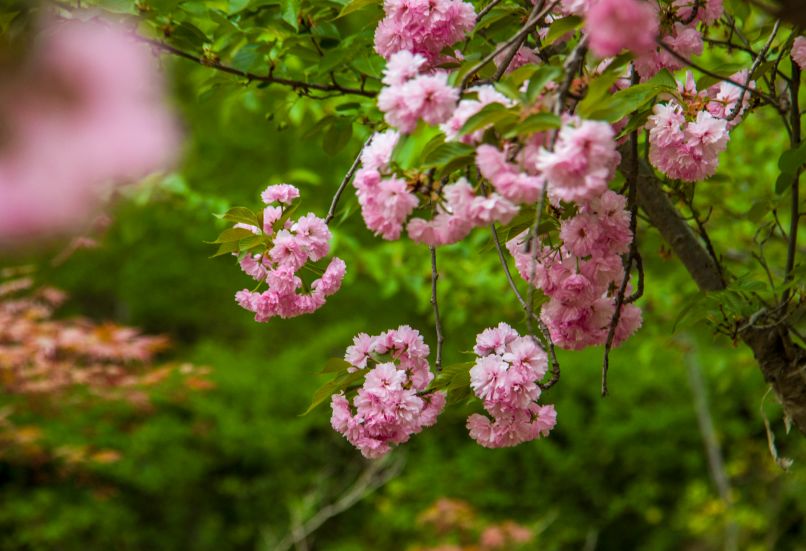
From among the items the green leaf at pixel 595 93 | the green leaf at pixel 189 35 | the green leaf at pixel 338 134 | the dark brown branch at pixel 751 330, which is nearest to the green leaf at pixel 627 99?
the green leaf at pixel 595 93

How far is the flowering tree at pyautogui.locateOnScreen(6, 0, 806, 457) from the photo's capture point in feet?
3.27

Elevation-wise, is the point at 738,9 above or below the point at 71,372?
below

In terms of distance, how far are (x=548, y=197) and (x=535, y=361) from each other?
232mm

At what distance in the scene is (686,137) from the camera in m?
1.27

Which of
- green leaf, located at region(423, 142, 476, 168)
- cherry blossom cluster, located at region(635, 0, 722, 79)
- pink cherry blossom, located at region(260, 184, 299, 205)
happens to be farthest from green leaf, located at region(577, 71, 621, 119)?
pink cherry blossom, located at region(260, 184, 299, 205)

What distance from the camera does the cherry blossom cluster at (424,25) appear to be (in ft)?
4.09

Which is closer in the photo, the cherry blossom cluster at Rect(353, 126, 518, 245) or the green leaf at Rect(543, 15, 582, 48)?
the cherry blossom cluster at Rect(353, 126, 518, 245)

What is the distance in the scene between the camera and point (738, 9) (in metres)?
1.71

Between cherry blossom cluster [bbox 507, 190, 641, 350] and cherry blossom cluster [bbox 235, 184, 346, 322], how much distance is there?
0.30m

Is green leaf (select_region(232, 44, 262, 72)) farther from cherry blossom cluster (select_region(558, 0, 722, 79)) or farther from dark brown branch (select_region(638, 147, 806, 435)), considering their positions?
dark brown branch (select_region(638, 147, 806, 435))

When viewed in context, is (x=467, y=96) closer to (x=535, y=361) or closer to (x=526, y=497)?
(x=535, y=361)

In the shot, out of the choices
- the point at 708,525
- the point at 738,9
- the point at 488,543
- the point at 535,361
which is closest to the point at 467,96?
the point at 535,361

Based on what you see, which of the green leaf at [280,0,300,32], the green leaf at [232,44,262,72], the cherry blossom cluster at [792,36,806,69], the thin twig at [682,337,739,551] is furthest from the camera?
the thin twig at [682,337,739,551]

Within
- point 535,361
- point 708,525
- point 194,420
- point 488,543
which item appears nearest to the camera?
point 535,361
